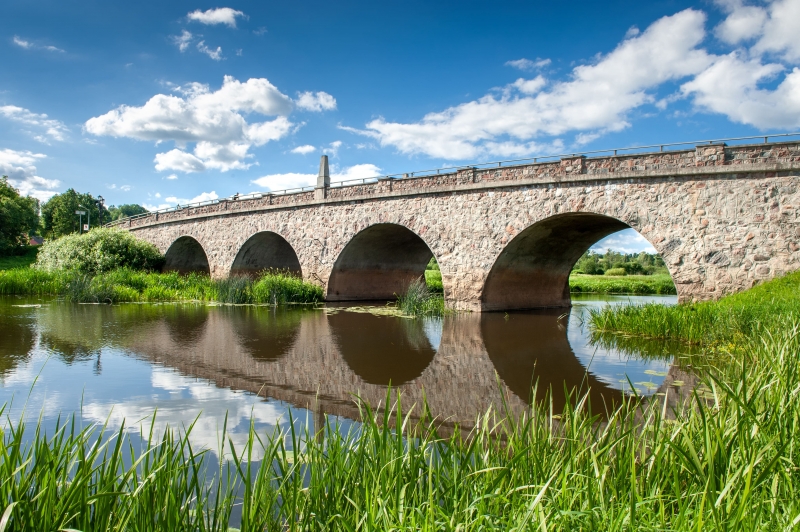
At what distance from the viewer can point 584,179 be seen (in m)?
14.2

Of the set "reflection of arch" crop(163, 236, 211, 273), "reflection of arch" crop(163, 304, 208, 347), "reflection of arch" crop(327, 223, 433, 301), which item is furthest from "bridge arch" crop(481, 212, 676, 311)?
"reflection of arch" crop(163, 236, 211, 273)

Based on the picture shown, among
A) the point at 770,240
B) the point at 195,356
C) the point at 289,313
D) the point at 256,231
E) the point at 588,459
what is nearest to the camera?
the point at 588,459

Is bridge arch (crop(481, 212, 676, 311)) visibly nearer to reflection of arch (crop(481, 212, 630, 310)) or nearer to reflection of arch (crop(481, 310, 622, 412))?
reflection of arch (crop(481, 212, 630, 310))

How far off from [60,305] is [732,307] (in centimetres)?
1710

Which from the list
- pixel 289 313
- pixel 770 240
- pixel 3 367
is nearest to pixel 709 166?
pixel 770 240

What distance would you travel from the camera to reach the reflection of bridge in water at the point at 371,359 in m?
6.37

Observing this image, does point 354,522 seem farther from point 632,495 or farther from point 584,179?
point 584,179

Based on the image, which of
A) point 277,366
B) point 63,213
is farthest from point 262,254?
point 63,213

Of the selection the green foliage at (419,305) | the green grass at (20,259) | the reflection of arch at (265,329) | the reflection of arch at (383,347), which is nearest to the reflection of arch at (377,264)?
the green foliage at (419,305)

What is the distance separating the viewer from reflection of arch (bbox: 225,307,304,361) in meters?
9.40

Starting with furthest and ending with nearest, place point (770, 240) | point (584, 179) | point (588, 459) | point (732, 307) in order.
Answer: point (584, 179), point (770, 240), point (732, 307), point (588, 459)

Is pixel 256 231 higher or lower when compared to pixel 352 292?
higher

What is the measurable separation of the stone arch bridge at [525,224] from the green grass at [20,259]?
23753 mm

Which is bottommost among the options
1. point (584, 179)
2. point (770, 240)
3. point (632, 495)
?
point (632, 495)
